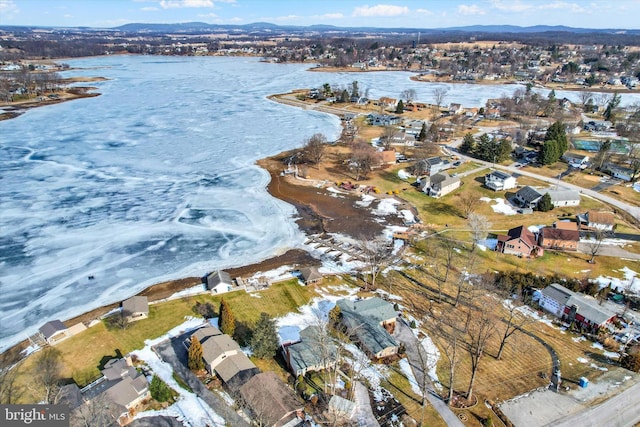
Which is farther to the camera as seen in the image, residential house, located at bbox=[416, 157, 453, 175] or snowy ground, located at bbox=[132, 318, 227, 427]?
residential house, located at bbox=[416, 157, 453, 175]

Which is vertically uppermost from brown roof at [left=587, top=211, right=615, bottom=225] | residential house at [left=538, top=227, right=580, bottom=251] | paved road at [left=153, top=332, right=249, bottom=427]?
brown roof at [left=587, top=211, right=615, bottom=225]

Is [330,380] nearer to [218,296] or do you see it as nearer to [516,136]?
[218,296]

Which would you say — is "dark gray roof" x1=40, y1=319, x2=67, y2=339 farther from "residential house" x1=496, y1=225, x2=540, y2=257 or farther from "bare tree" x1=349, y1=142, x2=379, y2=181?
"bare tree" x1=349, y1=142, x2=379, y2=181

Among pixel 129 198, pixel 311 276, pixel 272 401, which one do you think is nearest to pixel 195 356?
pixel 272 401

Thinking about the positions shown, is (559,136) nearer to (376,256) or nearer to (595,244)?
(595,244)

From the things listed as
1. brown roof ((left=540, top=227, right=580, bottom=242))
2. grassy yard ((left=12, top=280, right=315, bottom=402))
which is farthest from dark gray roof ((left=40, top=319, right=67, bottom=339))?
brown roof ((left=540, top=227, right=580, bottom=242))

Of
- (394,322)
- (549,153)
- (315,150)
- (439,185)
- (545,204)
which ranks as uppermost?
(315,150)

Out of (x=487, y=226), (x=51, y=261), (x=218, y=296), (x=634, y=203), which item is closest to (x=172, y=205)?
(x=51, y=261)
